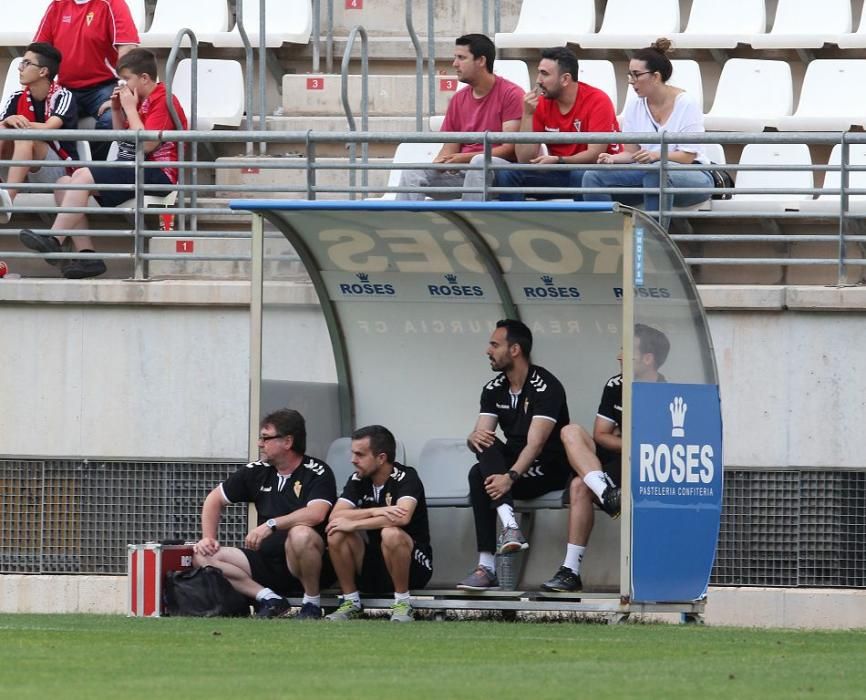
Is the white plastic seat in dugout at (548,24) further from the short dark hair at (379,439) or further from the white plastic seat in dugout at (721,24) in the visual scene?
the short dark hair at (379,439)

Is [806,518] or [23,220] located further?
[23,220]

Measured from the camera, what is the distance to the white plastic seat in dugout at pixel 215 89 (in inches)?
656

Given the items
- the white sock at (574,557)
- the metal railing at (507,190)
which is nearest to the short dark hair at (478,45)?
the metal railing at (507,190)

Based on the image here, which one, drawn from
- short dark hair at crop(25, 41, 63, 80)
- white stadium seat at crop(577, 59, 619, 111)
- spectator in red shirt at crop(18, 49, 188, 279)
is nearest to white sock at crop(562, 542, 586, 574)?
spectator in red shirt at crop(18, 49, 188, 279)

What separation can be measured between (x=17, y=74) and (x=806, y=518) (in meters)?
7.61

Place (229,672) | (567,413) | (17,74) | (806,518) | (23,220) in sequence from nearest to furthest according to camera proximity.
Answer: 1. (229,672)
2. (567,413)
3. (806,518)
4. (23,220)
5. (17,74)

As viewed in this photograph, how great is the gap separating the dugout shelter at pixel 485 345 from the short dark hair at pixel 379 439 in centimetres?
70

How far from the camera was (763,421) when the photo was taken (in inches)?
543

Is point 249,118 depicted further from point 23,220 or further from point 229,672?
point 229,672

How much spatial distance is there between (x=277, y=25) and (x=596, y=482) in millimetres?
7156

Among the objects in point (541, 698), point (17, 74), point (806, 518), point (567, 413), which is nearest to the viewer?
point (541, 698)

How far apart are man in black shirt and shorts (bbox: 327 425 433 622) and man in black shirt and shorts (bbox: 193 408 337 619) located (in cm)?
14

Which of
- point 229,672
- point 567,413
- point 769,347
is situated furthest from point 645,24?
point 229,672

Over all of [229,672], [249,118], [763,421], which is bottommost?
[229,672]
